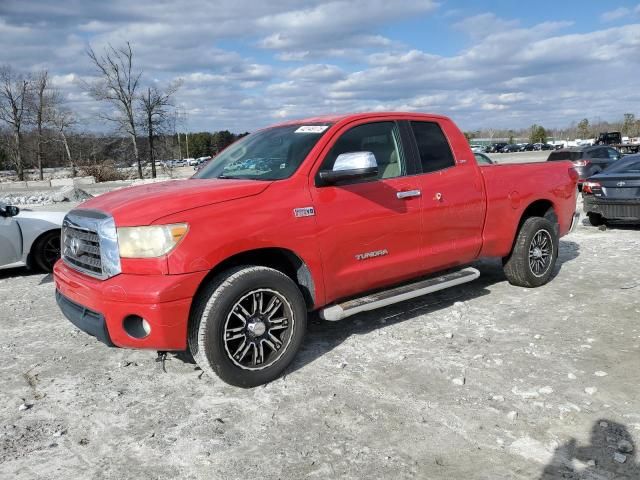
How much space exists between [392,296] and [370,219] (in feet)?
2.27

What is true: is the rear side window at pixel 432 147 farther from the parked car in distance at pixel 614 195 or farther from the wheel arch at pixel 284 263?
the parked car in distance at pixel 614 195

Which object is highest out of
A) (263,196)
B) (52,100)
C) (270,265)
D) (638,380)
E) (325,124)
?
(52,100)

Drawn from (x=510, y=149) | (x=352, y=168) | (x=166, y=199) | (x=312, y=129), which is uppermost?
(x=510, y=149)

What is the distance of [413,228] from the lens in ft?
15.6

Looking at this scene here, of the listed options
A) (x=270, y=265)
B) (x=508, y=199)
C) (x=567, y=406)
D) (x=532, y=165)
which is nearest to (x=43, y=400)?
(x=270, y=265)

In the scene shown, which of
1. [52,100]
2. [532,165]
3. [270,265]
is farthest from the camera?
[52,100]

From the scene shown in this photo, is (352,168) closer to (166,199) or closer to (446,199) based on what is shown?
(446,199)

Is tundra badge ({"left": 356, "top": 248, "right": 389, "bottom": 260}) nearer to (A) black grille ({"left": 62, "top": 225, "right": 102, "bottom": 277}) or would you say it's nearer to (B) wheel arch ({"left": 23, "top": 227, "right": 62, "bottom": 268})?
(A) black grille ({"left": 62, "top": 225, "right": 102, "bottom": 277})

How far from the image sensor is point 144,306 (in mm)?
3482

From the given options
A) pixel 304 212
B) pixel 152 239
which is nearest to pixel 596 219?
pixel 304 212

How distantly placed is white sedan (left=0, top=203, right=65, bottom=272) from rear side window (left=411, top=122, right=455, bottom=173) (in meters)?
5.59

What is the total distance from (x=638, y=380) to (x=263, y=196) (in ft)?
9.68

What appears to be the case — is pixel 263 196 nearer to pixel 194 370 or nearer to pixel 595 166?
pixel 194 370

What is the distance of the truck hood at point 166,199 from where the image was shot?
141 inches
